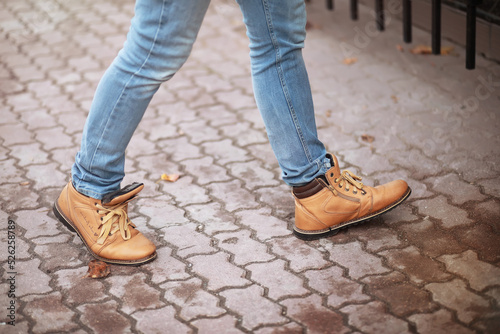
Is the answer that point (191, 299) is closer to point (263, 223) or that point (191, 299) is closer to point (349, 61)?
point (263, 223)

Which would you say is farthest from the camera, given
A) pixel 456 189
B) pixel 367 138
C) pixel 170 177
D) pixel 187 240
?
pixel 367 138

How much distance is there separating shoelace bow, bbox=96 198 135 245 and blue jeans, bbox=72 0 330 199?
0.22 feet

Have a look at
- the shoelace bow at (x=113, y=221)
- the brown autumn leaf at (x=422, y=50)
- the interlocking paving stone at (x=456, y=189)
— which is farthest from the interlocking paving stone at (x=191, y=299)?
the brown autumn leaf at (x=422, y=50)

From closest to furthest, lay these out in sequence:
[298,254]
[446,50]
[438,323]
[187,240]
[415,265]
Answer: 1. [438,323]
2. [415,265]
3. [298,254]
4. [187,240]
5. [446,50]

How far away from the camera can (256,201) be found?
9.68 feet

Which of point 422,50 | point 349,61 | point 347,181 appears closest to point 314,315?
point 347,181

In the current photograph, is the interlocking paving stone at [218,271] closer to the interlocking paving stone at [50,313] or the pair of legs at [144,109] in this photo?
the pair of legs at [144,109]

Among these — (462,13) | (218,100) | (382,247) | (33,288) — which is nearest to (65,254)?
(33,288)

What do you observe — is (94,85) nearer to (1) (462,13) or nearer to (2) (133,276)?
(2) (133,276)

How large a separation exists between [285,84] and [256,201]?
704 mm

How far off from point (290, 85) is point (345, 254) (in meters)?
0.70

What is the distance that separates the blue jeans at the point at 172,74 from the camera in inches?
85.9

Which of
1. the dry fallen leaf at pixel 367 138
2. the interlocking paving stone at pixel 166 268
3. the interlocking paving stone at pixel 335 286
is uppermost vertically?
the interlocking paving stone at pixel 166 268

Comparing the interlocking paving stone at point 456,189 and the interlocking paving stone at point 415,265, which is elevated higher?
the interlocking paving stone at point 415,265
